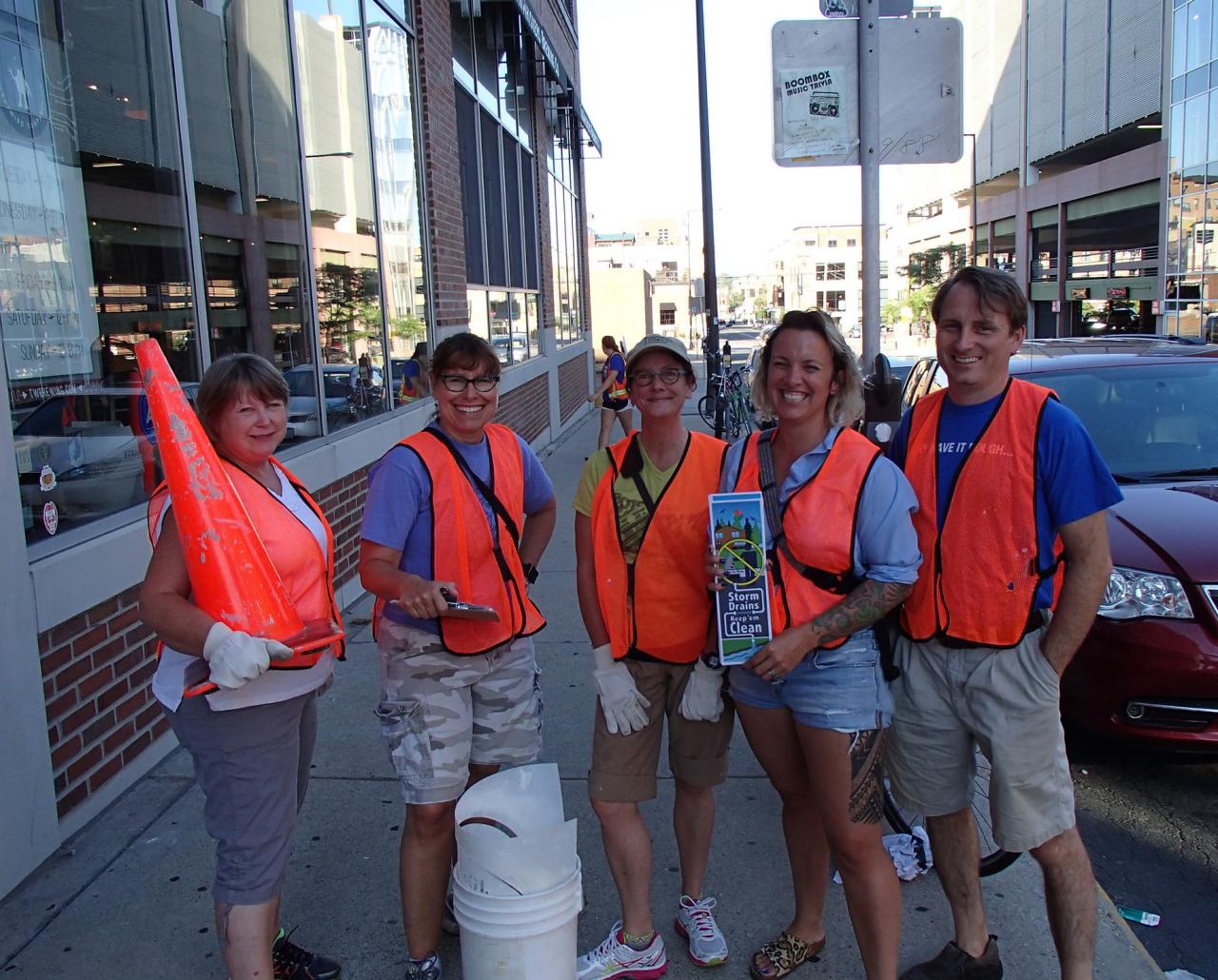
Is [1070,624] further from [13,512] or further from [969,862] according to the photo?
[13,512]

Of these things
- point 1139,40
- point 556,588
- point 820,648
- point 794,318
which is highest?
point 1139,40

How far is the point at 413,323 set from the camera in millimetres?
8523

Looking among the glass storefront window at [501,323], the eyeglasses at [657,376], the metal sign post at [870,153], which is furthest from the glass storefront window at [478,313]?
the eyeglasses at [657,376]

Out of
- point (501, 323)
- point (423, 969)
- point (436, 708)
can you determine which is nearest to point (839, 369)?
point (436, 708)

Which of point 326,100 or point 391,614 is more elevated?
point 326,100

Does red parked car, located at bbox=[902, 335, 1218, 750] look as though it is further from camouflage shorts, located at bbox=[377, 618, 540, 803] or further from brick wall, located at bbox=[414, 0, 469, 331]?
brick wall, located at bbox=[414, 0, 469, 331]

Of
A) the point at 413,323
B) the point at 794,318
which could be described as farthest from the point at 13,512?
the point at 413,323

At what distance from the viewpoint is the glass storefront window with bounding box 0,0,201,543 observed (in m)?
3.78

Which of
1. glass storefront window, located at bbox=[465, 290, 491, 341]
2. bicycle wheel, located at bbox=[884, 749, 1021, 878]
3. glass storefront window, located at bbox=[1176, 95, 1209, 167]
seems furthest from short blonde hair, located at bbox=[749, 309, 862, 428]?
glass storefront window, located at bbox=[1176, 95, 1209, 167]

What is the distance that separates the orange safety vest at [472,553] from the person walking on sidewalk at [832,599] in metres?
0.68

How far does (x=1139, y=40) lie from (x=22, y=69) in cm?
4406

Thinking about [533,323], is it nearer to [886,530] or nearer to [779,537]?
[779,537]

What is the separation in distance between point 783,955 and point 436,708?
1.25 metres

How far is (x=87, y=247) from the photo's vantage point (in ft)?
14.1
